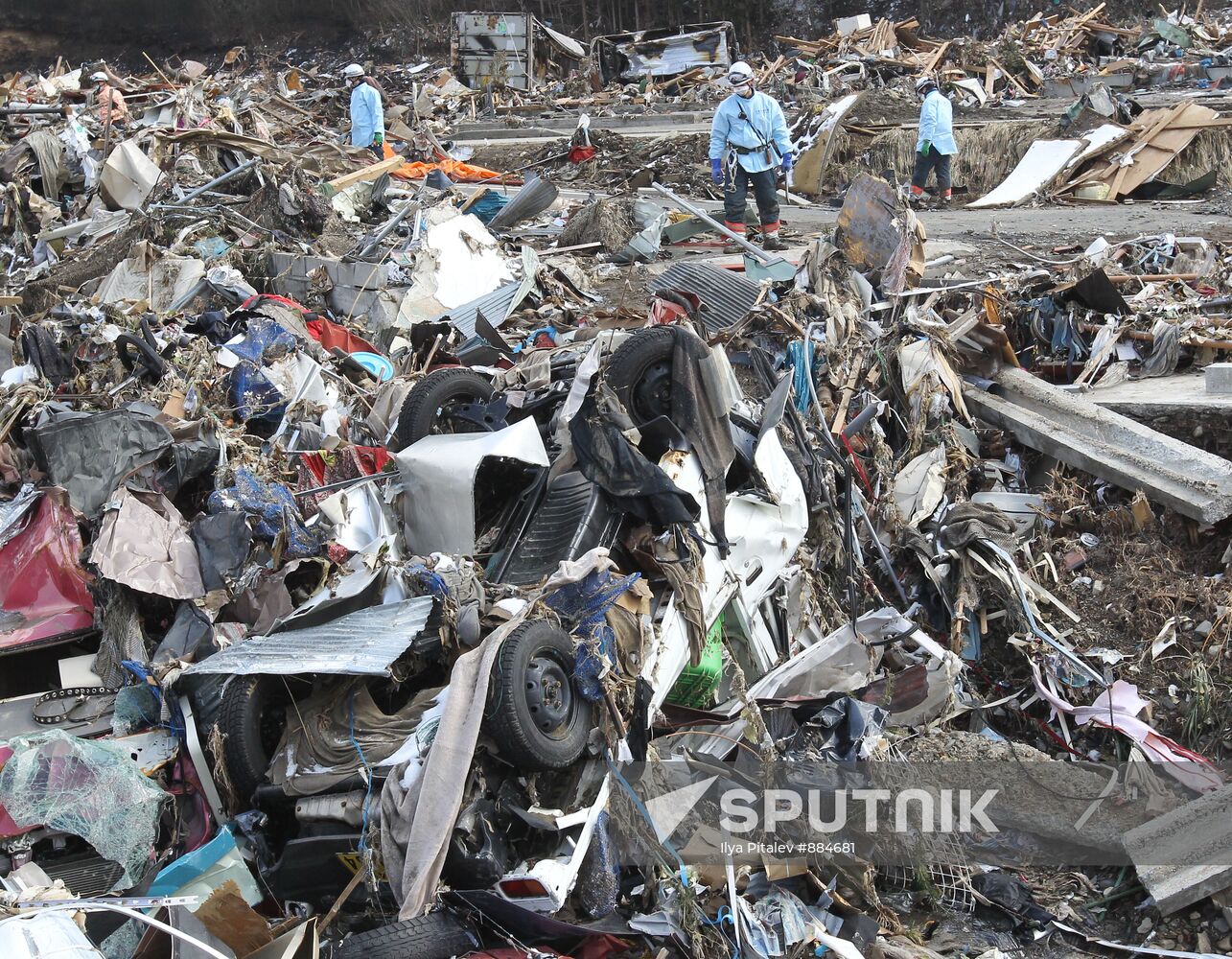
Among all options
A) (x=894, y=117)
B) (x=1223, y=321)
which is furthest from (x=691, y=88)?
(x=1223, y=321)

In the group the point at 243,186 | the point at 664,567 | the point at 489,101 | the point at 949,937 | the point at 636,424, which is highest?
the point at 489,101

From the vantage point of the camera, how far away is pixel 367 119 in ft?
46.5

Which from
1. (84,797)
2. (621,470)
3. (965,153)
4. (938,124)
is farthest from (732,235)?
(84,797)

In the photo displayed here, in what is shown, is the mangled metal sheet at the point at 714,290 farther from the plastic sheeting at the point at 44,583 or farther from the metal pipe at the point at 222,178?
the metal pipe at the point at 222,178

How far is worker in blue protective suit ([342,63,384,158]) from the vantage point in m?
14.0

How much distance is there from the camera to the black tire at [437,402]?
641cm

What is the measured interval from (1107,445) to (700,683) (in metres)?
3.52

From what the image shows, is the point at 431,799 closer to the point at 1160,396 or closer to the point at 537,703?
the point at 537,703

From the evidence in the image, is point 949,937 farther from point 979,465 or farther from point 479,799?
point 979,465

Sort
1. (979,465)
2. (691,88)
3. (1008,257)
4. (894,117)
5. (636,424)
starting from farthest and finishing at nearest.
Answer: (691,88) < (894,117) < (1008,257) < (979,465) < (636,424)

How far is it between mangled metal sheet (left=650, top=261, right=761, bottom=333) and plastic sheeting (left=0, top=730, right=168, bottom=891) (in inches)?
180

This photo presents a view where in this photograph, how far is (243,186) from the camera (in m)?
11.6

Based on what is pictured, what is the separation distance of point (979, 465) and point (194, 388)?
5312 millimetres

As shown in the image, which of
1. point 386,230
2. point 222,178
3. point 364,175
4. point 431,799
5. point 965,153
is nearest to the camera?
point 431,799
